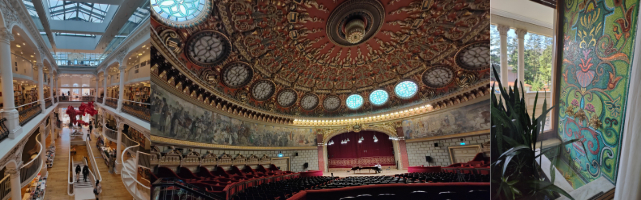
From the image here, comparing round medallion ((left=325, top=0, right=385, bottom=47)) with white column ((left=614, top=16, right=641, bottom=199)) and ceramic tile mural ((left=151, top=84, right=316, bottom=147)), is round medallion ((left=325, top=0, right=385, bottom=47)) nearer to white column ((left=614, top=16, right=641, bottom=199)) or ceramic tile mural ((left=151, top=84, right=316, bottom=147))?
ceramic tile mural ((left=151, top=84, right=316, bottom=147))

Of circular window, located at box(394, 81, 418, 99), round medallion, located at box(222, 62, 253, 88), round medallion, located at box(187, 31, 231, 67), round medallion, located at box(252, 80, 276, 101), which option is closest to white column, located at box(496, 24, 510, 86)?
circular window, located at box(394, 81, 418, 99)

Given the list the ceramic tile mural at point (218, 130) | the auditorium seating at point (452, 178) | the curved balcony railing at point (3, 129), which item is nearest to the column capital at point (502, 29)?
the auditorium seating at point (452, 178)

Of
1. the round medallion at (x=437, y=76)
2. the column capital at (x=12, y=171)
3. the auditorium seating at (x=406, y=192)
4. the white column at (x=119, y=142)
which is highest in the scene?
the round medallion at (x=437, y=76)

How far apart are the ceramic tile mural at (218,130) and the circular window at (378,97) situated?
1.15m

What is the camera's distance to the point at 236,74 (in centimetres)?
495

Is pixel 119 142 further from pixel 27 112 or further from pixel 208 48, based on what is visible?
pixel 27 112

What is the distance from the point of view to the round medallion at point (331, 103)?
4.02 m

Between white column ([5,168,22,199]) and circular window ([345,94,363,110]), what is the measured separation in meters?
4.69

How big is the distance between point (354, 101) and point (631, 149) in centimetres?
312

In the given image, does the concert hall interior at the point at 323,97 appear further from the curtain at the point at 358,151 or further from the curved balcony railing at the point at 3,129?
the curved balcony railing at the point at 3,129

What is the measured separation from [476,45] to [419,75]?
33.5 inches

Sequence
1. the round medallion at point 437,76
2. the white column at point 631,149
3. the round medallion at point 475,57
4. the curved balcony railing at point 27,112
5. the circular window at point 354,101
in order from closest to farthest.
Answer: the white column at point 631,149 < the round medallion at point 475,57 < the round medallion at point 437,76 < the curved balcony railing at point 27,112 < the circular window at point 354,101

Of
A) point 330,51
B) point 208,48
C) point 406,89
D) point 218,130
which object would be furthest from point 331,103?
point 208,48

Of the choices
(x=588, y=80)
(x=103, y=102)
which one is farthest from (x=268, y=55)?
(x=588, y=80)
